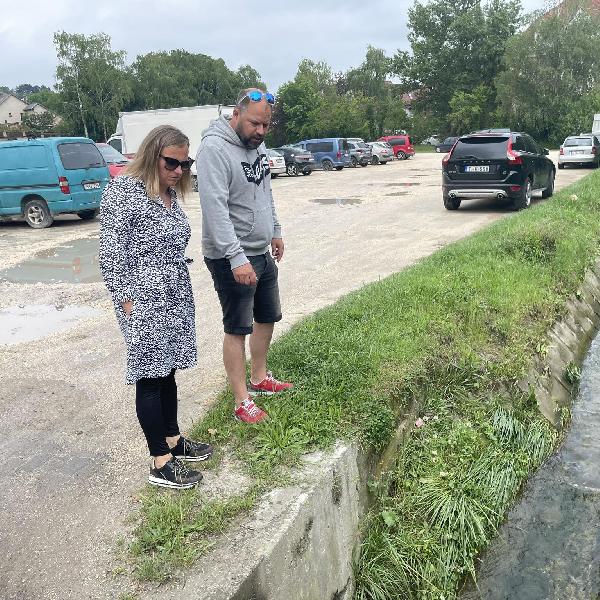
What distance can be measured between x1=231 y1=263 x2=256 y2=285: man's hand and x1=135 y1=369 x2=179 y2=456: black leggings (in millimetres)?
634

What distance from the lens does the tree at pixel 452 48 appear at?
57781 mm

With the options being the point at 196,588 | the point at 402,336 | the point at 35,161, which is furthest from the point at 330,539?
the point at 35,161

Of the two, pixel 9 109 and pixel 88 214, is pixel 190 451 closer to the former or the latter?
pixel 88 214

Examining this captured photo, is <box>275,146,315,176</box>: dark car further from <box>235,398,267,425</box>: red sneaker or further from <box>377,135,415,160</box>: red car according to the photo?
<box>235,398,267,425</box>: red sneaker

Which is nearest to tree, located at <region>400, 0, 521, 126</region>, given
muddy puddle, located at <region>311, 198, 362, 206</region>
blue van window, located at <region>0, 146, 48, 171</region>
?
muddy puddle, located at <region>311, 198, 362, 206</region>

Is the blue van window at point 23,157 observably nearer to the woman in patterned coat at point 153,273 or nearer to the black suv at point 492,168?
the black suv at point 492,168

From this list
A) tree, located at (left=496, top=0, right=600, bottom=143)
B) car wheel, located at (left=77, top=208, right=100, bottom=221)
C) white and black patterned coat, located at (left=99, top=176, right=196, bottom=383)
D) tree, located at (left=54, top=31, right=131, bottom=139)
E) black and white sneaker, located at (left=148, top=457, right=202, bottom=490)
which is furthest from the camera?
tree, located at (left=54, top=31, right=131, bottom=139)

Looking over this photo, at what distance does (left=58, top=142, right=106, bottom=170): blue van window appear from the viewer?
1409cm

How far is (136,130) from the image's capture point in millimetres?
25219

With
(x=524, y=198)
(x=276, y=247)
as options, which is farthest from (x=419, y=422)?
(x=524, y=198)

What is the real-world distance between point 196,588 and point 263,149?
255cm

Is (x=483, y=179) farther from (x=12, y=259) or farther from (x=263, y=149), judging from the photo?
(x=263, y=149)

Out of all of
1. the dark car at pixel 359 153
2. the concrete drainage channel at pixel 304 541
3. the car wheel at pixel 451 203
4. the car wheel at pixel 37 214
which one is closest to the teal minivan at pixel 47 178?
the car wheel at pixel 37 214

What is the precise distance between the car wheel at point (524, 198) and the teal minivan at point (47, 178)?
30.8ft
